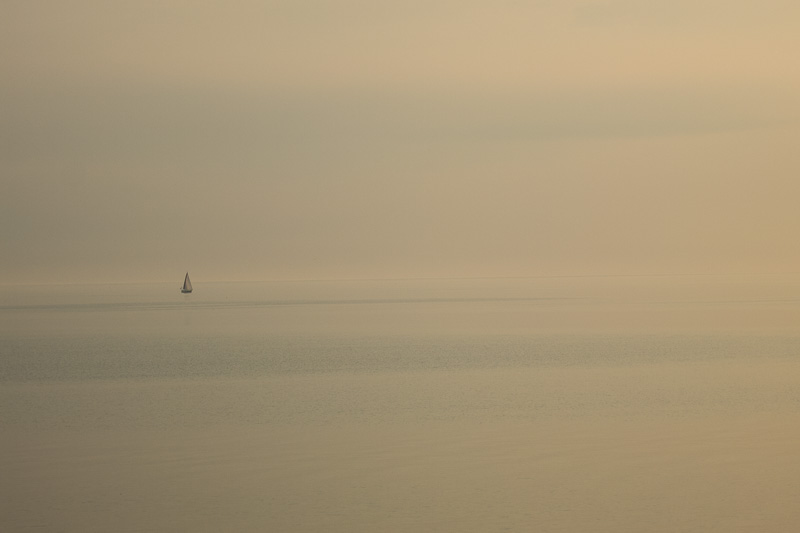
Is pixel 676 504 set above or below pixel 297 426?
below

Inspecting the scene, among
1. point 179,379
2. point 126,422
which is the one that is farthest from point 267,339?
point 126,422

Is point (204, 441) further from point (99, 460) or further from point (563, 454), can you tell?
point (563, 454)

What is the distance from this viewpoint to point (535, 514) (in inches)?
651

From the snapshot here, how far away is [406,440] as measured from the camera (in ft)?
77.9

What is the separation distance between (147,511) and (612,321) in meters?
65.7

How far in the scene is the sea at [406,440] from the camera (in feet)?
55.2

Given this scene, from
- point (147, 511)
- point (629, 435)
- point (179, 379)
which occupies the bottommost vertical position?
point (147, 511)

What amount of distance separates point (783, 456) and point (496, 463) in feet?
18.5

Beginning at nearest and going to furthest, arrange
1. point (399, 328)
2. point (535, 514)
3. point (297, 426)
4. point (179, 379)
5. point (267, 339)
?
point (535, 514) → point (297, 426) → point (179, 379) → point (267, 339) → point (399, 328)

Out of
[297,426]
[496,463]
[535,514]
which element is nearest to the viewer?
[535,514]

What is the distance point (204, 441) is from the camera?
23.9 meters

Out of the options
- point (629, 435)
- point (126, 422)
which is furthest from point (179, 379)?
point (629, 435)

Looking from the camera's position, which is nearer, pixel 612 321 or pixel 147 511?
pixel 147 511

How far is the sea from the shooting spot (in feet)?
55.2
